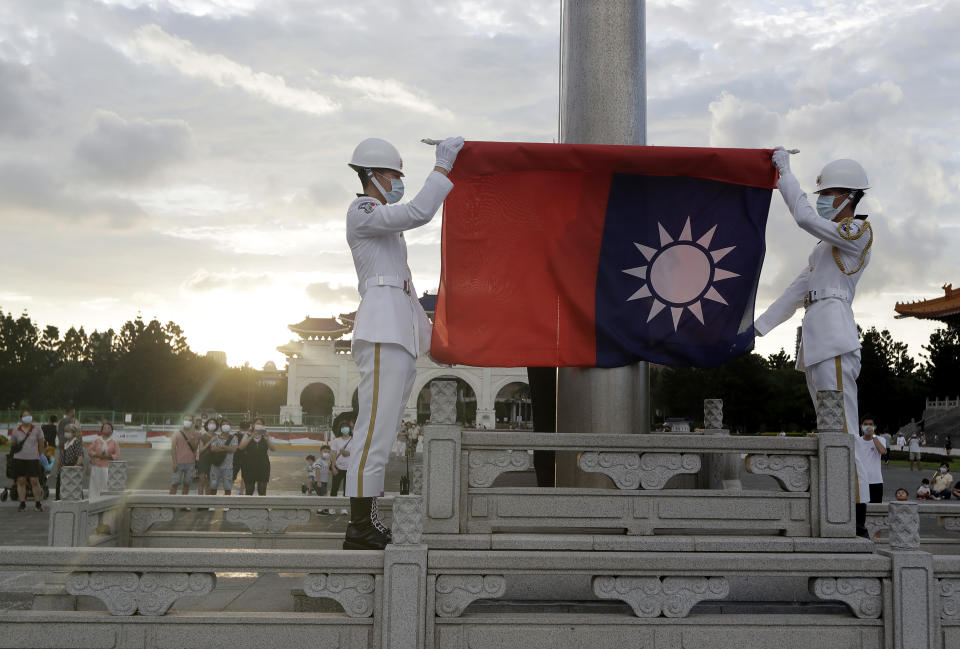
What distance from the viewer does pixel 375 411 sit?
4.34 meters

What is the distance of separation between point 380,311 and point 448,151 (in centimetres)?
105

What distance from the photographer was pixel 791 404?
41.5 metres

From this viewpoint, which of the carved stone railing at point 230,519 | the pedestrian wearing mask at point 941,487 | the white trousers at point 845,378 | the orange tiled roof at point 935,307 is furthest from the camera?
the orange tiled roof at point 935,307

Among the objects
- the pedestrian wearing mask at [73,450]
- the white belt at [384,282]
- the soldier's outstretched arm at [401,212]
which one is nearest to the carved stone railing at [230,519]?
the white belt at [384,282]

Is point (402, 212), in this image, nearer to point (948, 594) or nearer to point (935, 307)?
point (948, 594)

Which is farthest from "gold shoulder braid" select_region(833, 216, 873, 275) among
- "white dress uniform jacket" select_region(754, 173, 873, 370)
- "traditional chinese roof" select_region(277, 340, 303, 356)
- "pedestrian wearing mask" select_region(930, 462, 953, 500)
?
"traditional chinese roof" select_region(277, 340, 303, 356)

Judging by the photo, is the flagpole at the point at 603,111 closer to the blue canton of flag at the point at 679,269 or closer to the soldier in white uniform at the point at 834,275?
the blue canton of flag at the point at 679,269

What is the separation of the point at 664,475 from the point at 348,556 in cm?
177

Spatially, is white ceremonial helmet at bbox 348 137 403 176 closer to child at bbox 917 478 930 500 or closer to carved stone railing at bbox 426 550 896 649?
carved stone railing at bbox 426 550 896 649

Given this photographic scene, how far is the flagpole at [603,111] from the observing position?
5188mm

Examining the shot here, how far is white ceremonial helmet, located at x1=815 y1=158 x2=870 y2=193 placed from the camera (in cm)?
470

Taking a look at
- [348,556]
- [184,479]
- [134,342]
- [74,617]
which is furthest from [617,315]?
[134,342]

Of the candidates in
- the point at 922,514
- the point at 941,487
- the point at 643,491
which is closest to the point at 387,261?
the point at 643,491

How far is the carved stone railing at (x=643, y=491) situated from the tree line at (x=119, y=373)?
209 feet
